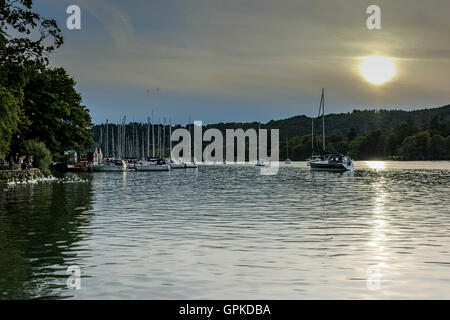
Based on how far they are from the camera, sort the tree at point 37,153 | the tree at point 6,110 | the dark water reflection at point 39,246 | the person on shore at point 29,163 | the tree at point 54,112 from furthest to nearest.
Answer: the tree at point 54,112 → the tree at point 37,153 → the person on shore at point 29,163 → the tree at point 6,110 → the dark water reflection at point 39,246

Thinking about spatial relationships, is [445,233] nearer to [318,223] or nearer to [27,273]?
[318,223]

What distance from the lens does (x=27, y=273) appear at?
16.4m

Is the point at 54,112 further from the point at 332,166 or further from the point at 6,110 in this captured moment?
the point at 332,166

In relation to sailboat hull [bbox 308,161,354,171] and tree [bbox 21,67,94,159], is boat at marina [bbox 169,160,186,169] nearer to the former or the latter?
sailboat hull [bbox 308,161,354,171]

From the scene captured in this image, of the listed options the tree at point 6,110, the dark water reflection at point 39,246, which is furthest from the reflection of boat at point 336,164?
the dark water reflection at point 39,246

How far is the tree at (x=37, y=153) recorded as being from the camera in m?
82.8

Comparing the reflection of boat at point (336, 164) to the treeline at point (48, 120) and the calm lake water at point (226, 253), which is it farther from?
the calm lake water at point (226, 253)

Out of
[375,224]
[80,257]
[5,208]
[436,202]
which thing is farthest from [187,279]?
[436,202]

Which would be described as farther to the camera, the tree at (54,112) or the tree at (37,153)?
the tree at (54,112)

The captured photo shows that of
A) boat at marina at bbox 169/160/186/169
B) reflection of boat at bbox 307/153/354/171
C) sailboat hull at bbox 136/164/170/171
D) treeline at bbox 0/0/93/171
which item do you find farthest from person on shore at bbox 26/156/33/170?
boat at marina at bbox 169/160/186/169

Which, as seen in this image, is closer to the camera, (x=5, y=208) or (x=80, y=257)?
(x=80, y=257)
